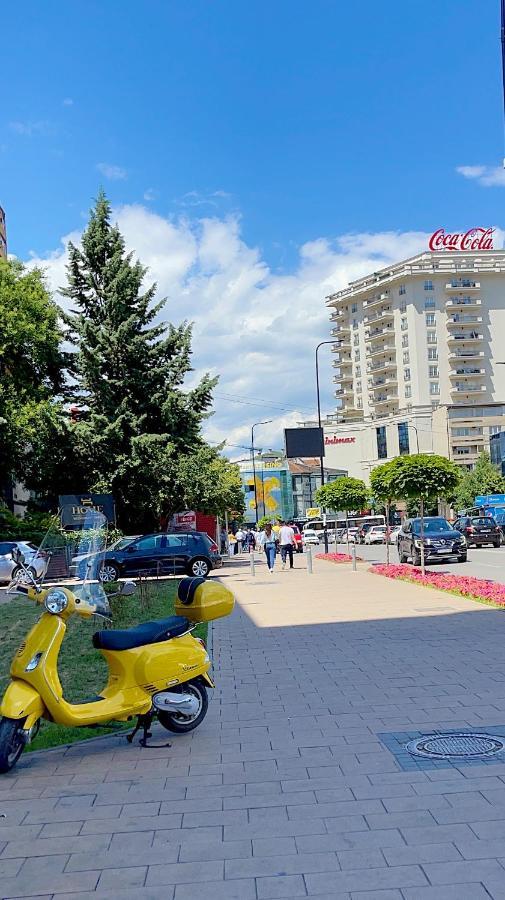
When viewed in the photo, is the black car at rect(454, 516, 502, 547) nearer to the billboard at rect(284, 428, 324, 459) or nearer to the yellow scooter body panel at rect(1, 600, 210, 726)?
the billboard at rect(284, 428, 324, 459)

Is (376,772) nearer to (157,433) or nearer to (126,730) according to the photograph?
(126,730)

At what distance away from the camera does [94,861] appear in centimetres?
437

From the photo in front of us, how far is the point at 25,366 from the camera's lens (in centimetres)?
3759

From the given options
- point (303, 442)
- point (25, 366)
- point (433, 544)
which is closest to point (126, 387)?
point (25, 366)

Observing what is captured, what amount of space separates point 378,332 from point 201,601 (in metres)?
103

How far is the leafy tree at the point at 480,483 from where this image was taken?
3127 inches

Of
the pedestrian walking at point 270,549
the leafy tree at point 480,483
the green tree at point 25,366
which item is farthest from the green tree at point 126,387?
the leafy tree at point 480,483

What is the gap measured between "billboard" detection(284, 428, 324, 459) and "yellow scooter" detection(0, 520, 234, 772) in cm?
3713

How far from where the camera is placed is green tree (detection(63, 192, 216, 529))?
117ft

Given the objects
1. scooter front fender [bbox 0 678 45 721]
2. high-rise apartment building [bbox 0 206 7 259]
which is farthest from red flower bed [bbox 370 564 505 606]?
high-rise apartment building [bbox 0 206 7 259]

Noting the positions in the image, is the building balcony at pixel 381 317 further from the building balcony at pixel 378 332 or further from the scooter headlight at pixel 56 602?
the scooter headlight at pixel 56 602

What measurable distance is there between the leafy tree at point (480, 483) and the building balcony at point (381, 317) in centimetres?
2700

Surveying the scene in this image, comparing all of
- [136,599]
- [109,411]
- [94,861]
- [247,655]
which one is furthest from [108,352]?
[94,861]

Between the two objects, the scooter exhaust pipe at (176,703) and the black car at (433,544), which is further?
the black car at (433,544)
